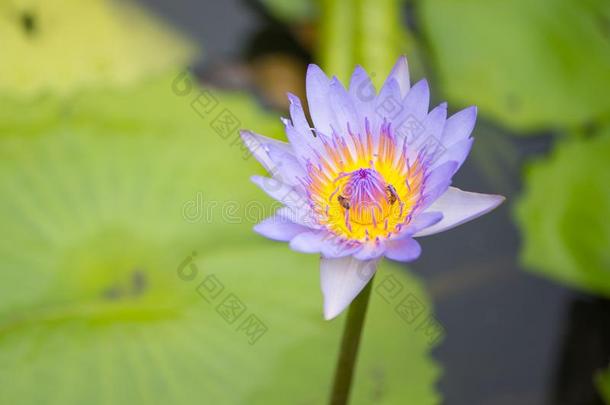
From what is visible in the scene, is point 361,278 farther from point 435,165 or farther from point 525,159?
point 525,159

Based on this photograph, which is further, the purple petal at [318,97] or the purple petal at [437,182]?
the purple petal at [318,97]

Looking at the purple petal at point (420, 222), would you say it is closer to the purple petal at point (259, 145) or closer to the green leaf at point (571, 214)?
the purple petal at point (259, 145)

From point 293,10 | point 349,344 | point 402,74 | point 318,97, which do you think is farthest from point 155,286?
point 293,10

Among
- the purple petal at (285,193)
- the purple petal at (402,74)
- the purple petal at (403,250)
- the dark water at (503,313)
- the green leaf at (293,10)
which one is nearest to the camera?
the purple petal at (403,250)

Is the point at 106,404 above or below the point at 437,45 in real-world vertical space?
below

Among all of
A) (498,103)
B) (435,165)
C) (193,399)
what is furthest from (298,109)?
(498,103)

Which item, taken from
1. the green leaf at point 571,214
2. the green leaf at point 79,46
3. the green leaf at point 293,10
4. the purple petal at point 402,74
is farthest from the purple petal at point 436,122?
the green leaf at point 293,10
